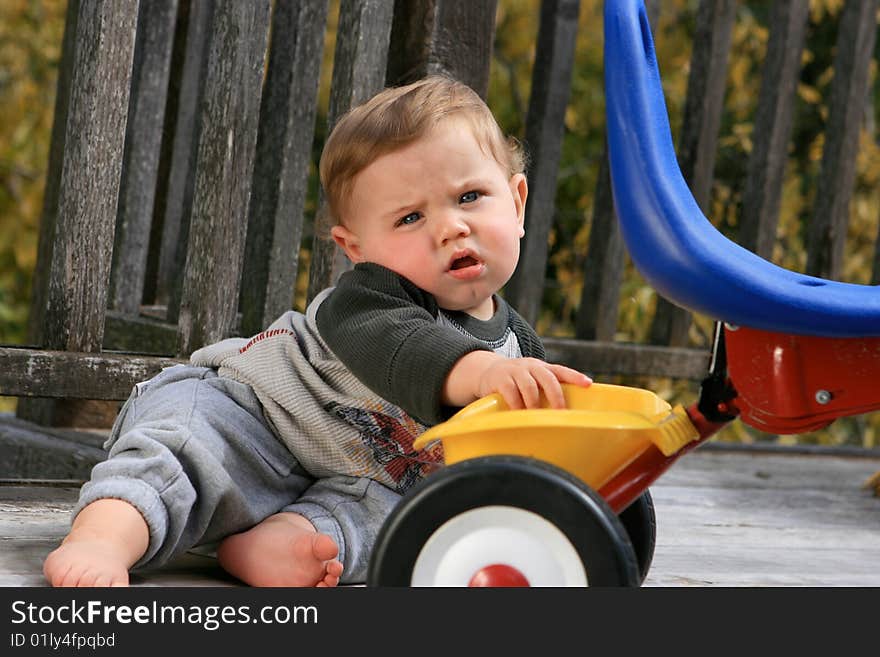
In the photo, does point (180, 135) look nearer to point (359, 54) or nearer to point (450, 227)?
point (359, 54)

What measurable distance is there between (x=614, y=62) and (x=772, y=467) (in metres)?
1.66

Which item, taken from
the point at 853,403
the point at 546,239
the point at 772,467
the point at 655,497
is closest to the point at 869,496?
the point at 772,467

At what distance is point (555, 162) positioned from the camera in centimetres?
255

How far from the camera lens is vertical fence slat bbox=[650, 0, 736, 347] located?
2615mm

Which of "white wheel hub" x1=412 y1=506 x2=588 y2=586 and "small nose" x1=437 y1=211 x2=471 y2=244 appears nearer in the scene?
"white wheel hub" x1=412 y1=506 x2=588 y2=586

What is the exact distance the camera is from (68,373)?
5.77 ft

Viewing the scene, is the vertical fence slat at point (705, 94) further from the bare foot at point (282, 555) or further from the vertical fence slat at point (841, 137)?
the bare foot at point (282, 555)

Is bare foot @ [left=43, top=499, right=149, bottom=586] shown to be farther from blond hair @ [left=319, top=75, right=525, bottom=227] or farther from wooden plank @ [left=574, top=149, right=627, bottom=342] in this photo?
wooden plank @ [left=574, top=149, right=627, bottom=342]

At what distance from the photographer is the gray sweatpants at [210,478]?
1268 mm

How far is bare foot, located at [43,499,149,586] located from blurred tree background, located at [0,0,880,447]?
107 inches

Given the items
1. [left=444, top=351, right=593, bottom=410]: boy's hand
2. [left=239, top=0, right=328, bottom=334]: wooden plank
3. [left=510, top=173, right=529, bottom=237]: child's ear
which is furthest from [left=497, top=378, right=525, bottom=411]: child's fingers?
[left=239, top=0, right=328, bottom=334]: wooden plank

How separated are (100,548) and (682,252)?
1.96 ft

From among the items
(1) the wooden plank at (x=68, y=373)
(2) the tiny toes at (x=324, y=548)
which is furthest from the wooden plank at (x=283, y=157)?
(2) the tiny toes at (x=324, y=548)

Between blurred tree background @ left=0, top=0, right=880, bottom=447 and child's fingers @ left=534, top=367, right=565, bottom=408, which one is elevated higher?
→ blurred tree background @ left=0, top=0, right=880, bottom=447
